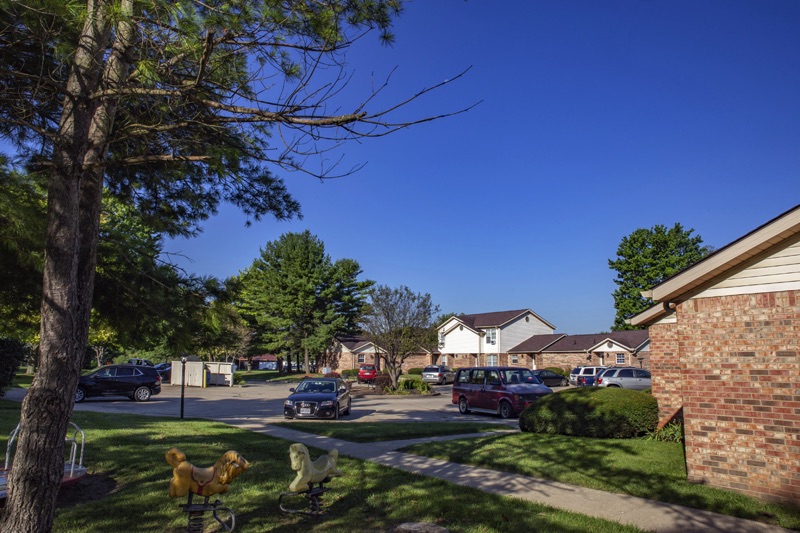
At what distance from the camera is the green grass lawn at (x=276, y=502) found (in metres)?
5.97

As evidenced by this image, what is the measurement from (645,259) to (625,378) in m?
42.4

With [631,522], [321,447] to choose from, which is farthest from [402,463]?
[631,522]

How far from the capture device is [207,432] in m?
12.9

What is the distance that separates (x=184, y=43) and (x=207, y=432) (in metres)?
10.4

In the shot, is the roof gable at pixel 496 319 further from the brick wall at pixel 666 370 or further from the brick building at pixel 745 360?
the brick building at pixel 745 360

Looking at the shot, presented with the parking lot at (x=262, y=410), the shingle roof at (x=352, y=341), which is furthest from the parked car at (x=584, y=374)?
the shingle roof at (x=352, y=341)

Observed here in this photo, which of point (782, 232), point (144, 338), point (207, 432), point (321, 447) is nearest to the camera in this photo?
point (782, 232)

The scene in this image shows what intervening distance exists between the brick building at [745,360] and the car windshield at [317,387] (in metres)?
13.7

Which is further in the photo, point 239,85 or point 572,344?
point 572,344

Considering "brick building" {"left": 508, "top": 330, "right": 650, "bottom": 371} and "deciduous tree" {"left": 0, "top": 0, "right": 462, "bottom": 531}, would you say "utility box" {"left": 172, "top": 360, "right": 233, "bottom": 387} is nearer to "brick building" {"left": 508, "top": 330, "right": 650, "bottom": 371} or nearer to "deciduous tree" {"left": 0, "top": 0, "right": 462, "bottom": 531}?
"brick building" {"left": 508, "top": 330, "right": 650, "bottom": 371}

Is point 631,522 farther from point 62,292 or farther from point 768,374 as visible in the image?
point 62,292

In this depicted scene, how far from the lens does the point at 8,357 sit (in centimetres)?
2100

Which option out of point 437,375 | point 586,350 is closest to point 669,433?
point 437,375

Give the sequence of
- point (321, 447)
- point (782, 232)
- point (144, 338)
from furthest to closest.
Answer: point (321, 447), point (144, 338), point (782, 232)
